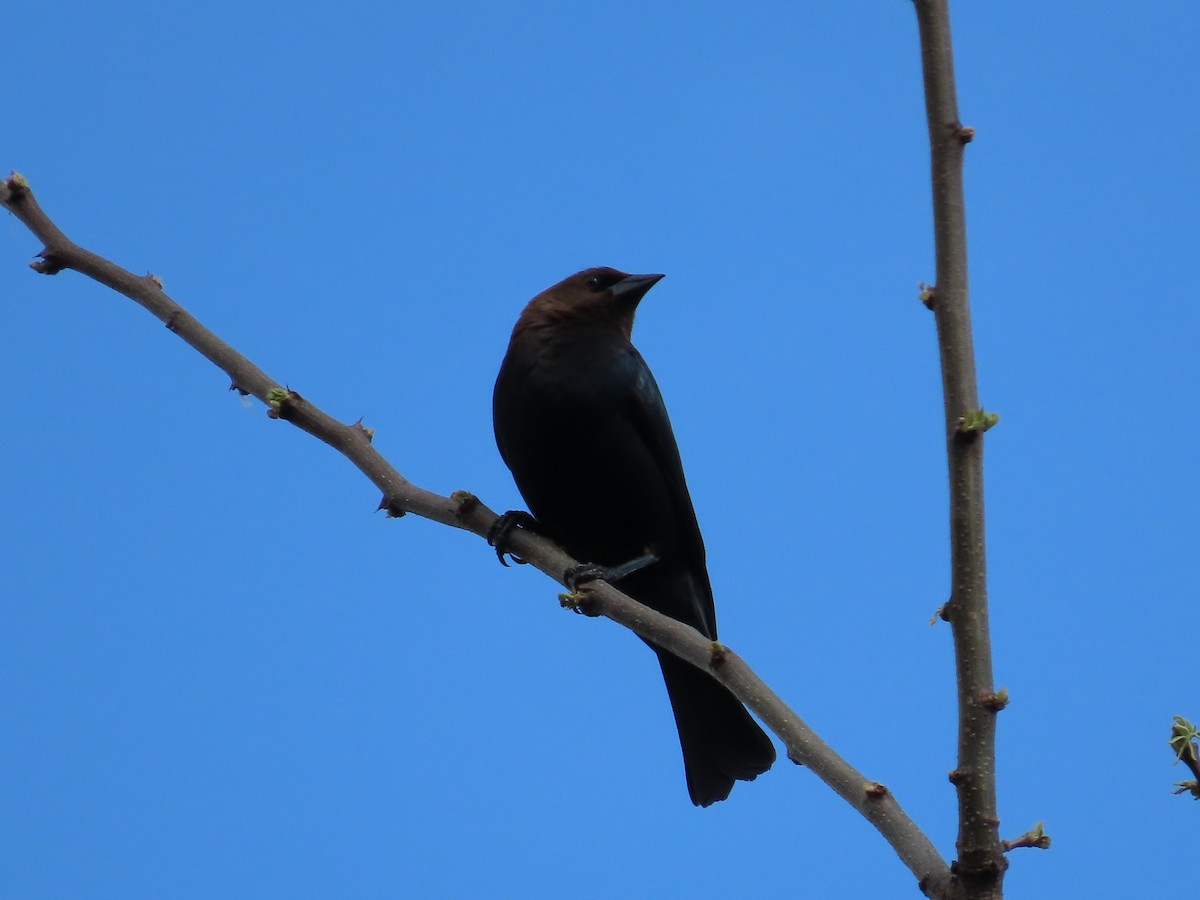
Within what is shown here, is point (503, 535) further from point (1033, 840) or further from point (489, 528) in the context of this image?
point (1033, 840)

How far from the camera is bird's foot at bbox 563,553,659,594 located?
10.1 ft

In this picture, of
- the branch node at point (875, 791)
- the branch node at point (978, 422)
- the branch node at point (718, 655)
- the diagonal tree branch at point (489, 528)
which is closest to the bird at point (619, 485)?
the diagonal tree branch at point (489, 528)

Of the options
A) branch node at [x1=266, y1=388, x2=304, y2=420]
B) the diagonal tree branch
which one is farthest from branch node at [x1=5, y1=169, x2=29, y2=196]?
branch node at [x1=266, y1=388, x2=304, y2=420]

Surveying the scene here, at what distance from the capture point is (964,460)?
6.24ft

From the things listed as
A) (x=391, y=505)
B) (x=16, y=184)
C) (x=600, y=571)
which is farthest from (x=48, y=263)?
(x=600, y=571)

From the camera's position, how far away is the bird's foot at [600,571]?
3.07 m

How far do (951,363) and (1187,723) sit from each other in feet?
2.08

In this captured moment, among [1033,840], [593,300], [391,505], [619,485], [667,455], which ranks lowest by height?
[1033,840]

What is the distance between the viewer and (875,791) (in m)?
2.01

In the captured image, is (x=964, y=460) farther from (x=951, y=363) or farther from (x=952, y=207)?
(x=952, y=207)

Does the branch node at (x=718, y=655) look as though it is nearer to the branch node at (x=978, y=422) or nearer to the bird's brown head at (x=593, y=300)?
the branch node at (x=978, y=422)

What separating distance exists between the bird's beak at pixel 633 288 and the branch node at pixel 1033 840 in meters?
2.90

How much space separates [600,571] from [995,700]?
1.53 meters

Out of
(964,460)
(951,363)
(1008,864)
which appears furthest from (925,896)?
(951,363)
